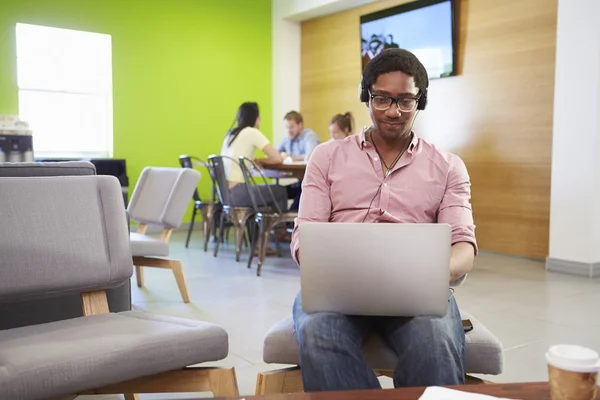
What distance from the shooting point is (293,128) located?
6.02 metres

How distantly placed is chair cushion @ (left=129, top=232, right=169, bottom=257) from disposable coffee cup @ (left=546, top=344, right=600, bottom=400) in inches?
103

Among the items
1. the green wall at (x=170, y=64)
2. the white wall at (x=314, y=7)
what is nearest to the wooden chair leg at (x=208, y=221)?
the green wall at (x=170, y=64)

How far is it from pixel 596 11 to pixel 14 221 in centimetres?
387

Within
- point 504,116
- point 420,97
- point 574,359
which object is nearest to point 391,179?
point 420,97

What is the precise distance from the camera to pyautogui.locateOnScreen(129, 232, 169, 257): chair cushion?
316 cm

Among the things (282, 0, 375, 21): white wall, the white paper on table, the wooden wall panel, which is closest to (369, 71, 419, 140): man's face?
the white paper on table

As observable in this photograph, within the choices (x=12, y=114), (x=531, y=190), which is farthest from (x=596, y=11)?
(x=12, y=114)

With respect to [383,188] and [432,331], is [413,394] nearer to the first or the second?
[432,331]

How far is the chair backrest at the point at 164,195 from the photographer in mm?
3486

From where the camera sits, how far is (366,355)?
147 centimetres

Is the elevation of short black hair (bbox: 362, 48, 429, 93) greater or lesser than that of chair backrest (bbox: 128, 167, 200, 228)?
greater

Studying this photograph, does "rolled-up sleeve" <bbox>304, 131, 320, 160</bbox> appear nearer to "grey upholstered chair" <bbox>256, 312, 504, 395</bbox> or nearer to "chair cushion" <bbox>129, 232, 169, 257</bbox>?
"chair cushion" <bbox>129, 232, 169, 257</bbox>

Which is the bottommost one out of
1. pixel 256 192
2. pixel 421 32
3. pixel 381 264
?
pixel 256 192

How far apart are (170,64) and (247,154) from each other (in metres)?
2.28
